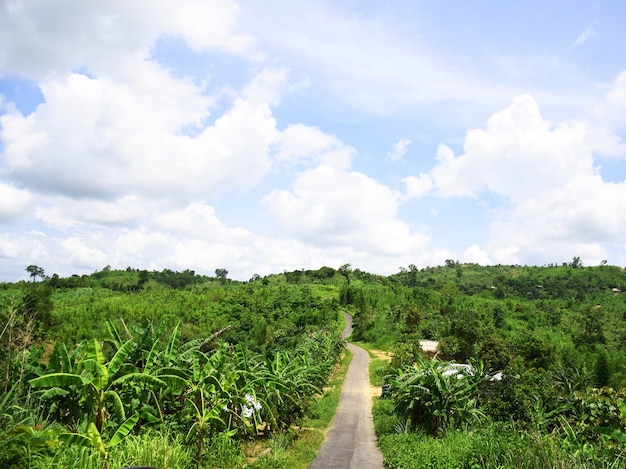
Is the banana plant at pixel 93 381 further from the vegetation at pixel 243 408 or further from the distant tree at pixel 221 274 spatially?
the distant tree at pixel 221 274

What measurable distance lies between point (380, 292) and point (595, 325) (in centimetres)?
3352

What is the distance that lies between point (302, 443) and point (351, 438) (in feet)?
8.05

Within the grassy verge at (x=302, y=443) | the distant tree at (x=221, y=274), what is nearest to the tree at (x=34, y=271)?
the distant tree at (x=221, y=274)

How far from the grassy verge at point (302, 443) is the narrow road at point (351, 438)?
24 cm

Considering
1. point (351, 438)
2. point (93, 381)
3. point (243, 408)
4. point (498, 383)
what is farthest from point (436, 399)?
point (93, 381)

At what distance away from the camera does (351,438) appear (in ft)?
43.7

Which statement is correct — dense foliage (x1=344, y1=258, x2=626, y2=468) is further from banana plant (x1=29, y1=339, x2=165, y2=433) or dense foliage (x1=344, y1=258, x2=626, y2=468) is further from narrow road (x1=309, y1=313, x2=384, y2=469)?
banana plant (x1=29, y1=339, x2=165, y2=433)

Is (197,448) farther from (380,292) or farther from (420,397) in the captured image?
(380,292)

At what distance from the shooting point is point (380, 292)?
77.2 meters

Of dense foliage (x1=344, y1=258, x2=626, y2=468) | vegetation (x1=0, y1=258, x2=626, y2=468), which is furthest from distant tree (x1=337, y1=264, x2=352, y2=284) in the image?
vegetation (x1=0, y1=258, x2=626, y2=468)

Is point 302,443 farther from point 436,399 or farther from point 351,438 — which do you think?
point 436,399

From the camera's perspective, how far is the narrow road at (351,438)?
34.5ft

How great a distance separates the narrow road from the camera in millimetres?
10523

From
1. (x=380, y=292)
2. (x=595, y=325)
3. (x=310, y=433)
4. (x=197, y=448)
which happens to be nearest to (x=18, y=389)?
(x=197, y=448)
